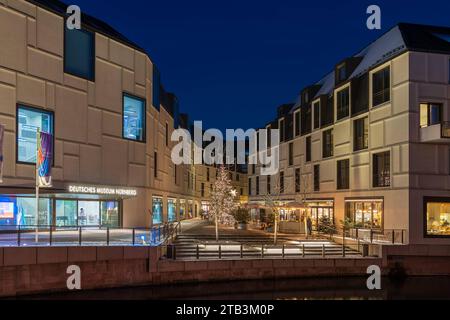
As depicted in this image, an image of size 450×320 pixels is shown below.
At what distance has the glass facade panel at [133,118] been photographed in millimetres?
33438

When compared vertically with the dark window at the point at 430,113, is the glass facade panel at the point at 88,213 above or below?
below

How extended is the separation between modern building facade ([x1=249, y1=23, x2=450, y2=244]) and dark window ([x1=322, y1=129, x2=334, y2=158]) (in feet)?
0.27

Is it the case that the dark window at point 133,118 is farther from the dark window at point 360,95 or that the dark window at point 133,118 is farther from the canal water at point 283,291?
the dark window at point 360,95

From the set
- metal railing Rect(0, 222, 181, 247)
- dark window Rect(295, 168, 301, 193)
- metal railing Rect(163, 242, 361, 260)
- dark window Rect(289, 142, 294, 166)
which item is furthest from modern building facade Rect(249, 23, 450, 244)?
metal railing Rect(0, 222, 181, 247)

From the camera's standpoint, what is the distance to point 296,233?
36875 millimetres

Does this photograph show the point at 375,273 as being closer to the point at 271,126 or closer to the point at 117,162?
the point at 117,162

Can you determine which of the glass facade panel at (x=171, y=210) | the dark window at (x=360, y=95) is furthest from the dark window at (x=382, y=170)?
the glass facade panel at (x=171, y=210)

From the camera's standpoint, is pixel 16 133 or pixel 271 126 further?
pixel 271 126

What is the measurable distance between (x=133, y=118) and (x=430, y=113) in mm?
18733

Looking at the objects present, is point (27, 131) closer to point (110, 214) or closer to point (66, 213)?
point (66, 213)

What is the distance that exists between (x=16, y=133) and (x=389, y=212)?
840 inches

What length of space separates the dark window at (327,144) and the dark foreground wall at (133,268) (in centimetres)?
1439

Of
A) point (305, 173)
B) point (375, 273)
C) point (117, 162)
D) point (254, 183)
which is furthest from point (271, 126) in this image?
point (375, 273)

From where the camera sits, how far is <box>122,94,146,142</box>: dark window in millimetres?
33438
